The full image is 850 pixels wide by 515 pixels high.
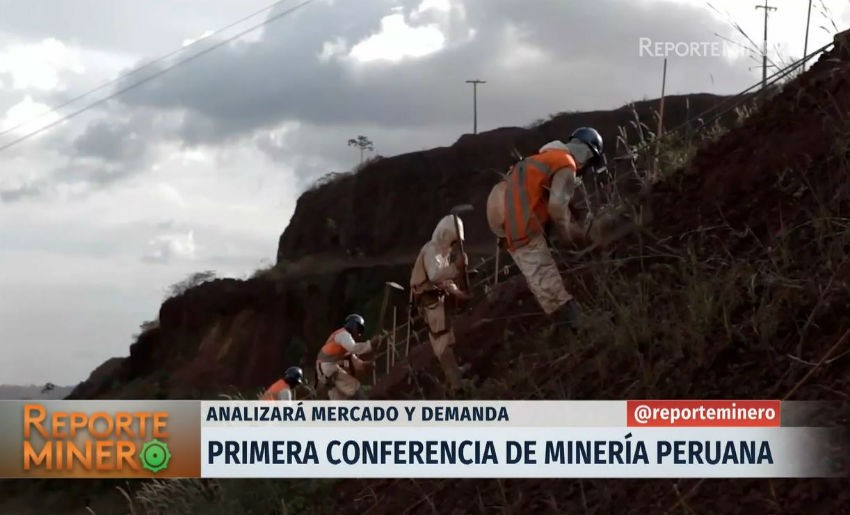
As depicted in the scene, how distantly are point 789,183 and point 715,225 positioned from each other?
0.46 meters

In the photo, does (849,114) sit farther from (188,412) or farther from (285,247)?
(285,247)

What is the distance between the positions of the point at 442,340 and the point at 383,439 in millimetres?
2100

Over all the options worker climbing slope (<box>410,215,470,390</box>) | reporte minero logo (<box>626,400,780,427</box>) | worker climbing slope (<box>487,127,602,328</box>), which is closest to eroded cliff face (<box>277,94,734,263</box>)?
worker climbing slope (<box>410,215,470,390</box>)

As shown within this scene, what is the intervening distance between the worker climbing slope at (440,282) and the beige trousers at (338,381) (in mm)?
2331

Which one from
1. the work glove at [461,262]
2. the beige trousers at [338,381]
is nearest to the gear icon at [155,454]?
the work glove at [461,262]

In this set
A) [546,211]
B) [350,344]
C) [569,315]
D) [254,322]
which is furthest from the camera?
[254,322]

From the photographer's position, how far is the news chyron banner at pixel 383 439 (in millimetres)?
5613

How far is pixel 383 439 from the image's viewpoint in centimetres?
615

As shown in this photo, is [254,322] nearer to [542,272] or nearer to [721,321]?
[542,272]

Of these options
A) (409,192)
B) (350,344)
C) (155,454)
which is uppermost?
(409,192)

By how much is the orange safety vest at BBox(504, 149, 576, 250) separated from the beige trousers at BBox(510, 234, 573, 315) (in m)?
0.05

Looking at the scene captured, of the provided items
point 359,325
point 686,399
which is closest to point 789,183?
point 686,399

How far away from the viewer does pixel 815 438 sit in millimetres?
5066

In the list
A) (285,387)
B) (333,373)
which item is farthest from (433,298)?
(285,387)
